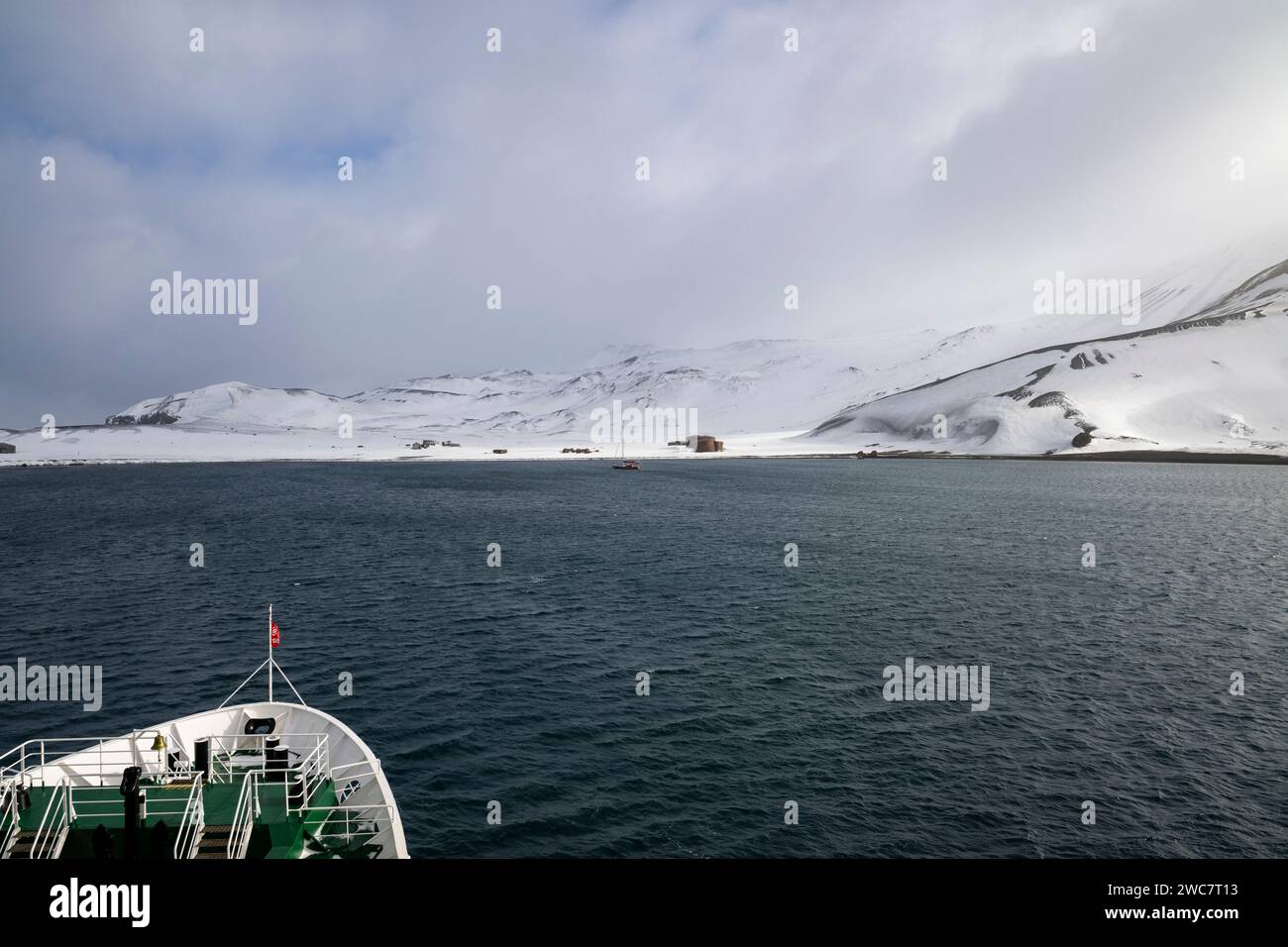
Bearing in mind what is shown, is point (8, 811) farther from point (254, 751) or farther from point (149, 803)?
point (254, 751)

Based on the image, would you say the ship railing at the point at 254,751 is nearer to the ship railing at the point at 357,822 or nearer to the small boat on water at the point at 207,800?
the small boat on water at the point at 207,800

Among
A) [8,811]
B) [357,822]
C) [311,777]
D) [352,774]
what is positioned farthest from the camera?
[352,774]

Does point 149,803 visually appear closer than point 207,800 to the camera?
Yes

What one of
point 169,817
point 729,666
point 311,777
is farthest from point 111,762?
point 729,666

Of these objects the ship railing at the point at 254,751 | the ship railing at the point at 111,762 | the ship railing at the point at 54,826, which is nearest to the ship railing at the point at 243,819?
the ship railing at the point at 254,751
